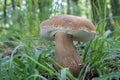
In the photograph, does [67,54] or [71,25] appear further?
[67,54]

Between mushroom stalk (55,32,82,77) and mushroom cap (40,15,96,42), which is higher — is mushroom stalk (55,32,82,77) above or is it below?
below

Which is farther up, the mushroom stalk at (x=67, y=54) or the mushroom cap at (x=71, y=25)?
the mushroom cap at (x=71, y=25)

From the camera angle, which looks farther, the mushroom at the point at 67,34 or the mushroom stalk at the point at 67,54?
the mushroom stalk at the point at 67,54

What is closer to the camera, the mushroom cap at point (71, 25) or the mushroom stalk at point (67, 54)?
the mushroom cap at point (71, 25)

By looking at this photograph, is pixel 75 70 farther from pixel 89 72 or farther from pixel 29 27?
pixel 29 27

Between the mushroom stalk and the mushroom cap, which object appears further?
the mushroom stalk
